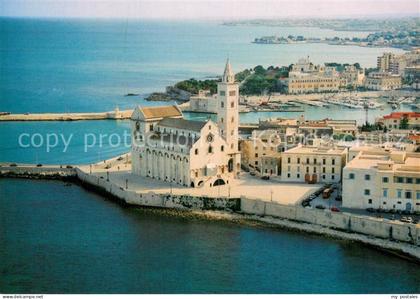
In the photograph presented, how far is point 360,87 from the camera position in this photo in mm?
44281

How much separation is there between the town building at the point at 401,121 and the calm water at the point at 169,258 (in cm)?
1170

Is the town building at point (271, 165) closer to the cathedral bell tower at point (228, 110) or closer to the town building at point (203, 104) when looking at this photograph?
the cathedral bell tower at point (228, 110)

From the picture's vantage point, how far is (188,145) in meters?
19.4

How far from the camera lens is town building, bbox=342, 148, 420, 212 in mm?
16703

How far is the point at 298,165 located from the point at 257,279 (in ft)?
20.1

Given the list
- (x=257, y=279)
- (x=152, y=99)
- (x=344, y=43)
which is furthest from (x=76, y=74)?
(x=257, y=279)

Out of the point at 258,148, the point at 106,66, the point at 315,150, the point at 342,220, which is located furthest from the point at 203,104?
the point at 106,66

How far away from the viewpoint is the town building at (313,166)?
1939 cm

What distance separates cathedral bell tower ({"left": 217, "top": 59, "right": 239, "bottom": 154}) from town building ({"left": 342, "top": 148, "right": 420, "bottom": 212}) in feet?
13.3

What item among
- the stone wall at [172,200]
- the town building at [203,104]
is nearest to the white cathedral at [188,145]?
the stone wall at [172,200]

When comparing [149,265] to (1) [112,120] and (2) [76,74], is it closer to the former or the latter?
(1) [112,120]

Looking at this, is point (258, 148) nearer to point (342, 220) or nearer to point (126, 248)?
point (342, 220)

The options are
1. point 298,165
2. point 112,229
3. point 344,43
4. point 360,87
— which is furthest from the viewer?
point 344,43

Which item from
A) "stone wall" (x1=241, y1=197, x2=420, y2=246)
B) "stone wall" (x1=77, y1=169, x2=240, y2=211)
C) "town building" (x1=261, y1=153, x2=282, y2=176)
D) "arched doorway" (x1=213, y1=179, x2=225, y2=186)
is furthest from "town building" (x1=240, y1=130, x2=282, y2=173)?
"stone wall" (x1=241, y1=197, x2=420, y2=246)
